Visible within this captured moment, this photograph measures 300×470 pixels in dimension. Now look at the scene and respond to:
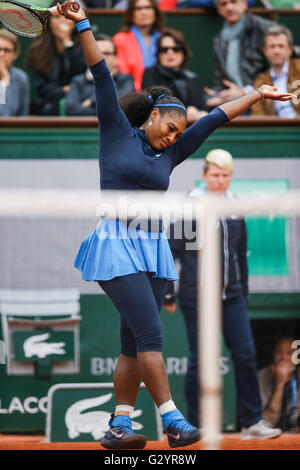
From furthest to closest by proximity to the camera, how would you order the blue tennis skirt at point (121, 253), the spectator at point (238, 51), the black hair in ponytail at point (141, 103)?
the spectator at point (238, 51)
the black hair in ponytail at point (141, 103)
the blue tennis skirt at point (121, 253)

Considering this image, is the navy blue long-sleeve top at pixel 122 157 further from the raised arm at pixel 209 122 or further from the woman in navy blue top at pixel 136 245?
the raised arm at pixel 209 122

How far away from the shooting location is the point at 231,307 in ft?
12.6

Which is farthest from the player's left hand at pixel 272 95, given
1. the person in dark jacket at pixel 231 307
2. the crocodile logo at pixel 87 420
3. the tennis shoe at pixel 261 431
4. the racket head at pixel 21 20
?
the crocodile logo at pixel 87 420

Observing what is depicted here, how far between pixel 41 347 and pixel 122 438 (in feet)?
3.26

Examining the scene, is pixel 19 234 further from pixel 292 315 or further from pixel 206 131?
pixel 292 315

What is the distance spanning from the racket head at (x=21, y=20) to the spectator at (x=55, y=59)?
8.94ft

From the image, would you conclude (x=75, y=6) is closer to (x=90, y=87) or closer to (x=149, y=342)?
(x=149, y=342)

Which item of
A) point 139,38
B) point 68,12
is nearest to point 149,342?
point 68,12

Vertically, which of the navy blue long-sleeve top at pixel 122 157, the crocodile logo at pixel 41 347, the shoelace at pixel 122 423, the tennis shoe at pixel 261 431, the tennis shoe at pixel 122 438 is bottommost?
the tennis shoe at pixel 261 431

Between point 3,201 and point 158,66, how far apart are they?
2686 mm

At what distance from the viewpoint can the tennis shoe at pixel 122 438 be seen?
113 inches

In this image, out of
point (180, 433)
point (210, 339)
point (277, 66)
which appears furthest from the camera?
point (277, 66)

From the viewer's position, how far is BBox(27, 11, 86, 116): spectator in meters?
5.73
